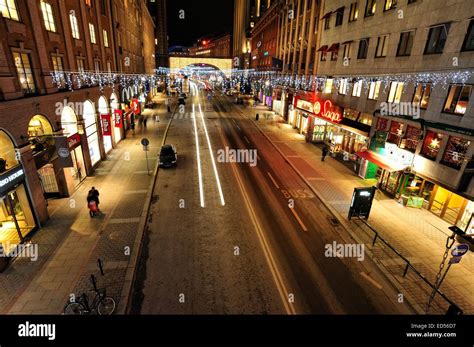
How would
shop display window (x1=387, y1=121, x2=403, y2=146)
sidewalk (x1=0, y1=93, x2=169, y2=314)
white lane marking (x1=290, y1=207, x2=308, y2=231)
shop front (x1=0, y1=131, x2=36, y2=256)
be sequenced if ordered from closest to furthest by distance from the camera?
sidewalk (x1=0, y1=93, x2=169, y2=314), shop front (x1=0, y1=131, x2=36, y2=256), white lane marking (x1=290, y1=207, x2=308, y2=231), shop display window (x1=387, y1=121, x2=403, y2=146)

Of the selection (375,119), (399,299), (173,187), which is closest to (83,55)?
(173,187)

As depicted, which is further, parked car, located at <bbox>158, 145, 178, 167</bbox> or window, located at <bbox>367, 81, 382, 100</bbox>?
parked car, located at <bbox>158, 145, 178, 167</bbox>

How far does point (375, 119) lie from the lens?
19.4m

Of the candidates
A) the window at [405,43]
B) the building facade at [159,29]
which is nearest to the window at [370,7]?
the window at [405,43]

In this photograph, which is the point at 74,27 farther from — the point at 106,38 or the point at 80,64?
the point at 106,38

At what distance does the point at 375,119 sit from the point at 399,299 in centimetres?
1385

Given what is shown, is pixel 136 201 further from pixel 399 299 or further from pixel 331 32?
pixel 331 32

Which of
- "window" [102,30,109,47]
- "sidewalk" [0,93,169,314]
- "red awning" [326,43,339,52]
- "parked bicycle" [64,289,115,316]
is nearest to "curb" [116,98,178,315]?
"sidewalk" [0,93,169,314]

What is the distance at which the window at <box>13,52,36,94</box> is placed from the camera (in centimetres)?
1260

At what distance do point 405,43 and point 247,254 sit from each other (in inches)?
672

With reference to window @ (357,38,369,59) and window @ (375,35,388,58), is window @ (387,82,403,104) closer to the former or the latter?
window @ (375,35,388,58)

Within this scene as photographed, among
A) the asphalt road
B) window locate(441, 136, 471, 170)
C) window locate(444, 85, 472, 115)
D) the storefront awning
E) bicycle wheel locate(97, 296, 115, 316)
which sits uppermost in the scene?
window locate(444, 85, 472, 115)

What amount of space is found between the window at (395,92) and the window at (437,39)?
255cm

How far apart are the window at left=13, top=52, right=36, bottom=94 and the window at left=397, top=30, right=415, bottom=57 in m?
22.4
